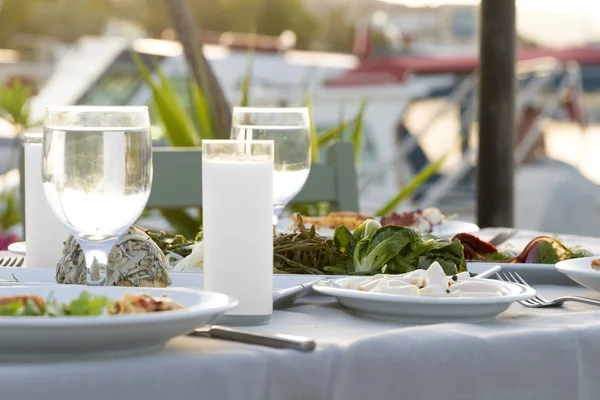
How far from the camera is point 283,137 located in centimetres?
162

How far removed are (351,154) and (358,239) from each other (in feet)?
4.69

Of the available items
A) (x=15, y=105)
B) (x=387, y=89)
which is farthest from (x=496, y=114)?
(x=387, y=89)

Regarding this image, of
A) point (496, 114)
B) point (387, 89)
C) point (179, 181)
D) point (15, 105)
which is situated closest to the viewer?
point (179, 181)

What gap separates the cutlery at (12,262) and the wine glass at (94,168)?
49cm

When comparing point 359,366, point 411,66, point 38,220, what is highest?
point 411,66

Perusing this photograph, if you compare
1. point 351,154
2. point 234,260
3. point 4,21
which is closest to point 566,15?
point 4,21

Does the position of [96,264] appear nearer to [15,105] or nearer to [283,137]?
[283,137]

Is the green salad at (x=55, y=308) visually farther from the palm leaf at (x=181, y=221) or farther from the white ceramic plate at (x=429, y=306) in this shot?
the palm leaf at (x=181, y=221)

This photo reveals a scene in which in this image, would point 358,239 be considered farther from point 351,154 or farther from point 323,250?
point 351,154

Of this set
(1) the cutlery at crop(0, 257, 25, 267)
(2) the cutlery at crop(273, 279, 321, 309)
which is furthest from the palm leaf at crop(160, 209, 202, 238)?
(2) the cutlery at crop(273, 279, 321, 309)

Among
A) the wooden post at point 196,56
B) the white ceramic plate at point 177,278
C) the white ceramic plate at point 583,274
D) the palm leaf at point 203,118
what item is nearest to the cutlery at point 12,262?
the white ceramic plate at point 177,278

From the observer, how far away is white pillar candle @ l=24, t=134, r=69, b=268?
1.50 metres

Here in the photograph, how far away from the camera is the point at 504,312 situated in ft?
4.21

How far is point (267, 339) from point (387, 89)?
16.4 metres
